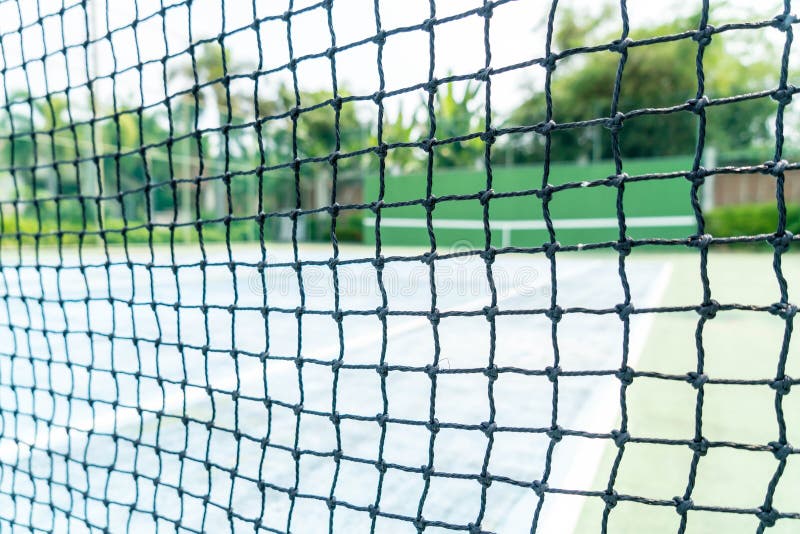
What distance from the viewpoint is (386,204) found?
940 mm

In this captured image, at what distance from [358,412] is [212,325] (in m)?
2.17

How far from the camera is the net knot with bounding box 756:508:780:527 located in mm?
646

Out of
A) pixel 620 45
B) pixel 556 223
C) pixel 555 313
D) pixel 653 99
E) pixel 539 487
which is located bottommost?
pixel 539 487

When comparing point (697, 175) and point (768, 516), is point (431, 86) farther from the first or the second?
point (768, 516)

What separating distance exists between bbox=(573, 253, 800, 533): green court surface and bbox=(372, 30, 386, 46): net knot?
88cm

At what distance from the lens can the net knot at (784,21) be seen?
63 cm

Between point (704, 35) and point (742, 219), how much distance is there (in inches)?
428

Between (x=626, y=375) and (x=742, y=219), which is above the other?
(x=626, y=375)

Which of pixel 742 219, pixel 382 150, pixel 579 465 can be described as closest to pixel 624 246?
pixel 382 150

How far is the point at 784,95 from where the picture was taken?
66 cm

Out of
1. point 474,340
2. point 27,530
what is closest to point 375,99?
point 27,530

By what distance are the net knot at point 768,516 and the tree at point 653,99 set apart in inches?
443

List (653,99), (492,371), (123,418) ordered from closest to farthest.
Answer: (492,371), (123,418), (653,99)

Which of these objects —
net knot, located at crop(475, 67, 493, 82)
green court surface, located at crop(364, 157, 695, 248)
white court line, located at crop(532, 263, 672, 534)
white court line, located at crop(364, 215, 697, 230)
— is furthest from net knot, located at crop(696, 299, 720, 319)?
white court line, located at crop(364, 215, 697, 230)
